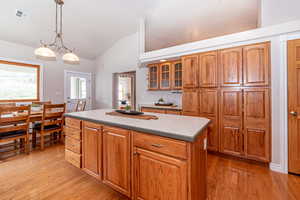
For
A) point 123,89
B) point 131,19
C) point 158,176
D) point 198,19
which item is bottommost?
point 158,176

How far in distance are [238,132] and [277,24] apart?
6.01 ft

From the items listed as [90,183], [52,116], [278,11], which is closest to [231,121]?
[278,11]

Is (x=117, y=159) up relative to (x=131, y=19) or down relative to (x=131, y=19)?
down

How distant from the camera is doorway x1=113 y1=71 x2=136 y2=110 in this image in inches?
215

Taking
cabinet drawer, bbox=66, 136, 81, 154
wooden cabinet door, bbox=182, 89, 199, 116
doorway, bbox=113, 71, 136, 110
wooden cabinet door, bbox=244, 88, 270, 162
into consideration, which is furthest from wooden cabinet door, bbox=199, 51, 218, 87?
doorway, bbox=113, 71, 136, 110

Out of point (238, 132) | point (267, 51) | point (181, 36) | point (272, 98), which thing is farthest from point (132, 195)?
point (181, 36)

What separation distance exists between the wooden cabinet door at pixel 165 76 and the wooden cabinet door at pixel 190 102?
0.85 meters

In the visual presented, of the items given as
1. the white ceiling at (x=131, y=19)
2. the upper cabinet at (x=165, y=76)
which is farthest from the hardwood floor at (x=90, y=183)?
the white ceiling at (x=131, y=19)

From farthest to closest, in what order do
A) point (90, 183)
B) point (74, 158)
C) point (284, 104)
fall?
point (284, 104), point (74, 158), point (90, 183)

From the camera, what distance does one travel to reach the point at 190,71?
294 centimetres

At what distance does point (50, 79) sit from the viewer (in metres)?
4.68

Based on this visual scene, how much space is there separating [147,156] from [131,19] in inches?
157

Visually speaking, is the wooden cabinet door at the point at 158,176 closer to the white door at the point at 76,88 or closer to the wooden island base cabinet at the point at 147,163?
the wooden island base cabinet at the point at 147,163

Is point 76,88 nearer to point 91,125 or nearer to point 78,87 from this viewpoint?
point 78,87
